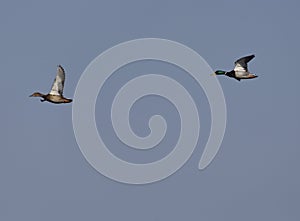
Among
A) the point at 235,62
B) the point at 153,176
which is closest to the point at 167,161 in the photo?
the point at 153,176

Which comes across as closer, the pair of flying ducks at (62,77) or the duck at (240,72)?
the pair of flying ducks at (62,77)

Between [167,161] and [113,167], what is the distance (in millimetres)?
576

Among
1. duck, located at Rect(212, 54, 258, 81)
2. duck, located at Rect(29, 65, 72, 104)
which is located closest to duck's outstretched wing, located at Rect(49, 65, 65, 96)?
duck, located at Rect(29, 65, 72, 104)

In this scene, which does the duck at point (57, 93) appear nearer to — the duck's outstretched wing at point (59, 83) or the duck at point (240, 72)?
the duck's outstretched wing at point (59, 83)

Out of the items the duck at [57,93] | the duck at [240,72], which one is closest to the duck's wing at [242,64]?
the duck at [240,72]

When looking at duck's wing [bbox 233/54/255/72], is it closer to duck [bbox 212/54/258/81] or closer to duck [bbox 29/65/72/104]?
duck [bbox 212/54/258/81]

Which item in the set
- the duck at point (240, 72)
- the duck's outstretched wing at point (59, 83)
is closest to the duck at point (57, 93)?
the duck's outstretched wing at point (59, 83)

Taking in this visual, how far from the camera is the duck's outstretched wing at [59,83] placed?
7355 millimetres

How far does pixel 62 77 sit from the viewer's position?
24.3 ft

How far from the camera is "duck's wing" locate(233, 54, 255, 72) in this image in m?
7.59

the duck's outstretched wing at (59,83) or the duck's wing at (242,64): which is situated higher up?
the duck's wing at (242,64)

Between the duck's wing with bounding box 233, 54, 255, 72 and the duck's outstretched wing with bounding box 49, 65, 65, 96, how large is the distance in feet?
5.46

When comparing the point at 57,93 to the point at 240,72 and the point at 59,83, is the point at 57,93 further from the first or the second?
the point at 240,72

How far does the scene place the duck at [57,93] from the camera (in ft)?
24.3
